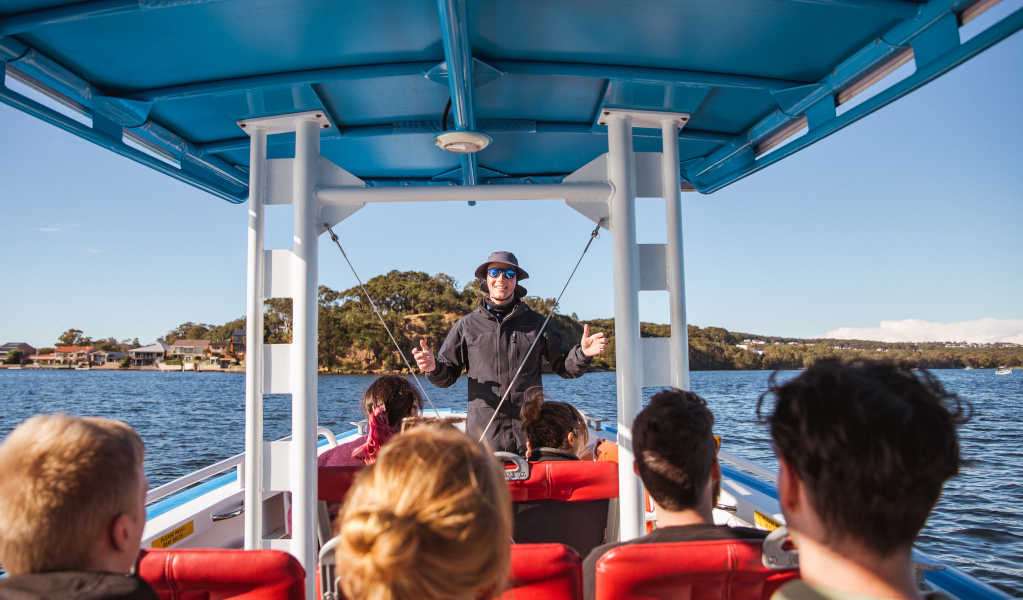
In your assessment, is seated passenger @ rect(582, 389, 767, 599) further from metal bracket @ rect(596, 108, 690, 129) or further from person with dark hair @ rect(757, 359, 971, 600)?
metal bracket @ rect(596, 108, 690, 129)

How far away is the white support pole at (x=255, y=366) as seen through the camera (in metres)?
2.28

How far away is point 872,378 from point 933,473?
5.2 inches

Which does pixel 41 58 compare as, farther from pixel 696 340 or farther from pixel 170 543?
pixel 696 340

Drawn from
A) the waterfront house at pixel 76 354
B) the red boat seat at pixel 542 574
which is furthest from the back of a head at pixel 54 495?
the waterfront house at pixel 76 354

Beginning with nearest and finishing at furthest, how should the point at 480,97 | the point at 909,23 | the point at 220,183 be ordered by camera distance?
the point at 909,23, the point at 480,97, the point at 220,183

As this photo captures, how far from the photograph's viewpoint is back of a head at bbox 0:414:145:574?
33.9 inches

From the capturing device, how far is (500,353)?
3045 mm

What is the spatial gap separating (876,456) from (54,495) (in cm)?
115

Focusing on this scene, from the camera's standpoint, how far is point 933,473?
0.72 m

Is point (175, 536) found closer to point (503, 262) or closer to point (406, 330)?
point (503, 262)

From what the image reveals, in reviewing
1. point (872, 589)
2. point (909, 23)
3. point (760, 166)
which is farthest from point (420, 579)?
point (760, 166)

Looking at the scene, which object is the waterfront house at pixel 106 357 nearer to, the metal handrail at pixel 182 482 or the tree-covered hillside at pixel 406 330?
the tree-covered hillside at pixel 406 330

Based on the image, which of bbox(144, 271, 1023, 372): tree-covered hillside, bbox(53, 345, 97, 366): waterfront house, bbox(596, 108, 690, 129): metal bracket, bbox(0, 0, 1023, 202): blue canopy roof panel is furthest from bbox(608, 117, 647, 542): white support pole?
bbox(53, 345, 97, 366): waterfront house

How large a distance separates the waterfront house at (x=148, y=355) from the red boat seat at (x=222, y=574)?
97259 millimetres
